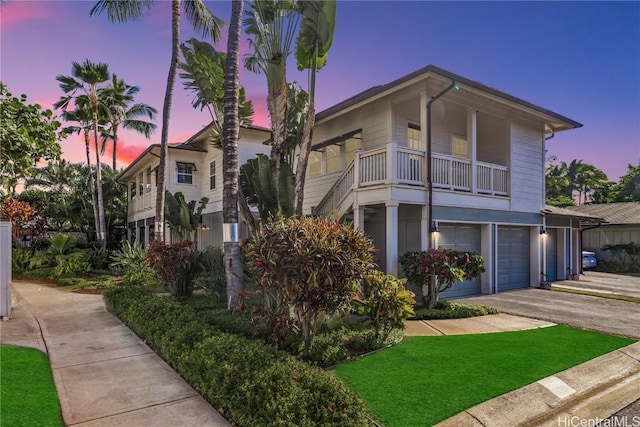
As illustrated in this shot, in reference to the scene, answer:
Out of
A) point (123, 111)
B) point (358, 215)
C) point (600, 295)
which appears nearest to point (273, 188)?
point (358, 215)

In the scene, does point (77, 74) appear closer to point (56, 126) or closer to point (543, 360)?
point (56, 126)

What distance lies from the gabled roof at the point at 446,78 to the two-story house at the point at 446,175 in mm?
32

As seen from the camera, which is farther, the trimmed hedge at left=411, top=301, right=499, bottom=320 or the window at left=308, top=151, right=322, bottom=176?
the window at left=308, top=151, right=322, bottom=176

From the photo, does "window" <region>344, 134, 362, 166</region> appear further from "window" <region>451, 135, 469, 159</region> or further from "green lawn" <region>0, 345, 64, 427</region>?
"green lawn" <region>0, 345, 64, 427</region>

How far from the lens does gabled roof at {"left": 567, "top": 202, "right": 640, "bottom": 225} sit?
70.7 ft

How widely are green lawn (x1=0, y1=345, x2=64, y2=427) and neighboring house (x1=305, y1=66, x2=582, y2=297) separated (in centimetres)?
735

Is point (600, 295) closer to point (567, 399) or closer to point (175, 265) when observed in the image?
point (567, 399)

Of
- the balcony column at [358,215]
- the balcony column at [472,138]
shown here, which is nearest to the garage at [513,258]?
the balcony column at [472,138]

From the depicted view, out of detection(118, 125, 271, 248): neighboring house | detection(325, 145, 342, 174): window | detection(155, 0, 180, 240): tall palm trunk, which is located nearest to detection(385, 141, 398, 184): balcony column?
detection(325, 145, 342, 174): window

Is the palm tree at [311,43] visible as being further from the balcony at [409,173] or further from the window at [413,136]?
the window at [413,136]

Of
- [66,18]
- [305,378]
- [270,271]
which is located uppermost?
[66,18]

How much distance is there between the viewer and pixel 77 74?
19109mm

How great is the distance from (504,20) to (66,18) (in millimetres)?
13202

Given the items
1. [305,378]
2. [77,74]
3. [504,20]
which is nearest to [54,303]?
[305,378]
